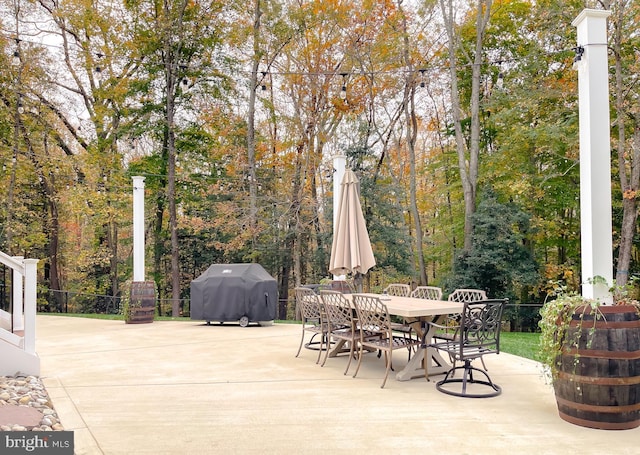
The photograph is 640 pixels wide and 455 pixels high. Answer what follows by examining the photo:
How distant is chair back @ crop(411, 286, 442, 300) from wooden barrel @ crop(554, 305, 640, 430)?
8.27 ft

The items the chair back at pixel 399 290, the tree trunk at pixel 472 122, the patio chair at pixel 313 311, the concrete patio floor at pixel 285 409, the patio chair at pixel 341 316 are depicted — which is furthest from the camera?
the tree trunk at pixel 472 122

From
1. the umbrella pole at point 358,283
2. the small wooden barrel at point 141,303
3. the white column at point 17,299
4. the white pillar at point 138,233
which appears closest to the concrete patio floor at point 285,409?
the white column at point 17,299

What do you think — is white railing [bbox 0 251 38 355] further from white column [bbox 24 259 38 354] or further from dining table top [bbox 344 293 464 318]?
dining table top [bbox 344 293 464 318]

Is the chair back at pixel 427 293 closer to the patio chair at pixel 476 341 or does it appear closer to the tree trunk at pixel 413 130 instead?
the patio chair at pixel 476 341

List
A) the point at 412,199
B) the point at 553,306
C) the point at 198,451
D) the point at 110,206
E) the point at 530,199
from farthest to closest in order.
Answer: the point at 412,199
the point at 110,206
the point at 530,199
the point at 553,306
the point at 198,451

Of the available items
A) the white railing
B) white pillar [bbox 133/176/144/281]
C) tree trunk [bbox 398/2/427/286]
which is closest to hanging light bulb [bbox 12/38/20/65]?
white pillar [bbox 133/176/144/281]

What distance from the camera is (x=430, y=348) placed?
5250mm

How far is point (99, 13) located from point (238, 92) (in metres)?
5.07

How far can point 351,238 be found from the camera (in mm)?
6488

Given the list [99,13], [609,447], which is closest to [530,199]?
[609,447]

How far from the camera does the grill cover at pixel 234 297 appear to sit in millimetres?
9453

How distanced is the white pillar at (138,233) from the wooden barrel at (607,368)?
28.8 feet

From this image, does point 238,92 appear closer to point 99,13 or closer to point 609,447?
point 99,13

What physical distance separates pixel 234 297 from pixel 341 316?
457 centimetres
